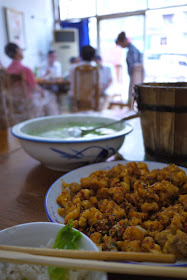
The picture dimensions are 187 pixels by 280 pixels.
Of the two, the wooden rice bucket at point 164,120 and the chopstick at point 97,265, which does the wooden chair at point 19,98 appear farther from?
the chopstick at point 97,265

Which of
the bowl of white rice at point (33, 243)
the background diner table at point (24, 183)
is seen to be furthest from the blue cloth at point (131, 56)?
the bowl of white rice at point (33, 243)

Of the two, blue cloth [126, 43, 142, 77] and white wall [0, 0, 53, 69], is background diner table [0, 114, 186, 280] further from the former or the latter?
white wall [0, 0, 53, 69]

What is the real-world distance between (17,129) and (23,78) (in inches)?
105

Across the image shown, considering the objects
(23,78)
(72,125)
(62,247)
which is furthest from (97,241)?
(23,78)

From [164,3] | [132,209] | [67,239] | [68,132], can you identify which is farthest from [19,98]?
[67,239]

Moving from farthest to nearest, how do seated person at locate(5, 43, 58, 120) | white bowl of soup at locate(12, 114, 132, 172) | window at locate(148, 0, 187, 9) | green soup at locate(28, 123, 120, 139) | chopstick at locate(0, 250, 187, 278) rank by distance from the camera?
seated person at locate(5, 43, 58, 120) < window at locate(148, 0, 187, 9) < green soup at locate(28, 123, 120, 139) < white bowl of soup at locate(12, 114, 132, 172) < chopstick at locate(0, 250, 187, 278)

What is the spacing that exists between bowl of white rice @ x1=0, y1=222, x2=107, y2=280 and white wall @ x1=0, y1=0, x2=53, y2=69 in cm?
548

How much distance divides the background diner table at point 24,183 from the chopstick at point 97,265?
0.15 m

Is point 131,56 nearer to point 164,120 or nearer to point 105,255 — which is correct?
point 164,120

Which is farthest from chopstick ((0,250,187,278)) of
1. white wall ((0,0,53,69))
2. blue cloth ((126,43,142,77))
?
white wall ((0,0,53,69))

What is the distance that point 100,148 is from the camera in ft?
2.41

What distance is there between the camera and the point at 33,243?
366 millimetres

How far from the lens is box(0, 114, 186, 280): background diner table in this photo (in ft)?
1.81

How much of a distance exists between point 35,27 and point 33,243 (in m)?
6.44
